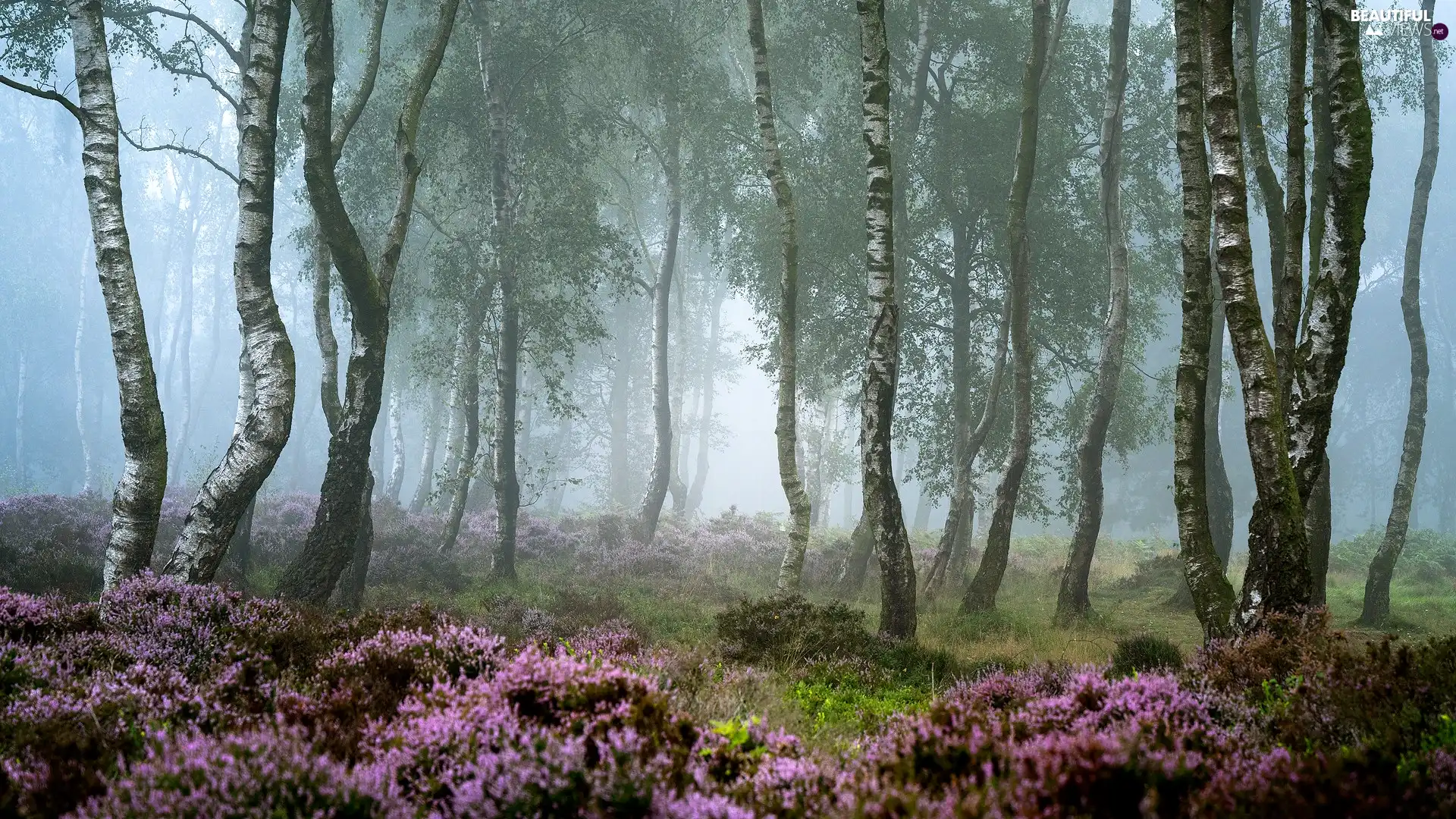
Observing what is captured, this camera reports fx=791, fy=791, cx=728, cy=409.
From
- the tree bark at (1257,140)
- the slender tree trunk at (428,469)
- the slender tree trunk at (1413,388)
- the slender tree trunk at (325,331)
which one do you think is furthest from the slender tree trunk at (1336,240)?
the slender tree trunk at (428,469)

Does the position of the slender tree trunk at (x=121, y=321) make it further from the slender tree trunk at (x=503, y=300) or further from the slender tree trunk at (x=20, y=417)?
the slender tree trunk at (x=20, y=417)

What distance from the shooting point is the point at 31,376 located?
2447 inches

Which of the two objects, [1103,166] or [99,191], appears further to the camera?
[1103,166]

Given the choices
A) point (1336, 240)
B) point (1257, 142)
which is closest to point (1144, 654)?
point (1336, 240)

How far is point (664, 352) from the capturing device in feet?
82.9

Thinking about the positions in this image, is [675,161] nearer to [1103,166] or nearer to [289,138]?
[289,138]

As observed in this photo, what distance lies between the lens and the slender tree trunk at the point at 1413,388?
12.8 metres

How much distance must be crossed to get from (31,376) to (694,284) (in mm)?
54207

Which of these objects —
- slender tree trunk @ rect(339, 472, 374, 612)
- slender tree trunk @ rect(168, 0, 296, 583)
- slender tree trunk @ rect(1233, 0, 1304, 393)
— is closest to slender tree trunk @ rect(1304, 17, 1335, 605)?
slender tree trunk @ rect(1233, 0, 1304, 393)

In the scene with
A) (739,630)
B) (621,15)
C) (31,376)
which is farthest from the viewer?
(31,376)

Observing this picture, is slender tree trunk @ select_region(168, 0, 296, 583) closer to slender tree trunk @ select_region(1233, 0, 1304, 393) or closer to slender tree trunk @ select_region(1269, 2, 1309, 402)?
slender tree trunk @ select_region(1269, 2, 1309, 402)

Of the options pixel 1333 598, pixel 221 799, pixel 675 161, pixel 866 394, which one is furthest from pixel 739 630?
pixel 675 161

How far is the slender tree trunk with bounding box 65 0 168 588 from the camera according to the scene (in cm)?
744

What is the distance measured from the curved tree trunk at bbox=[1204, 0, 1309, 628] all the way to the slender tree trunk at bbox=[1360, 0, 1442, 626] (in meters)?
8.40
